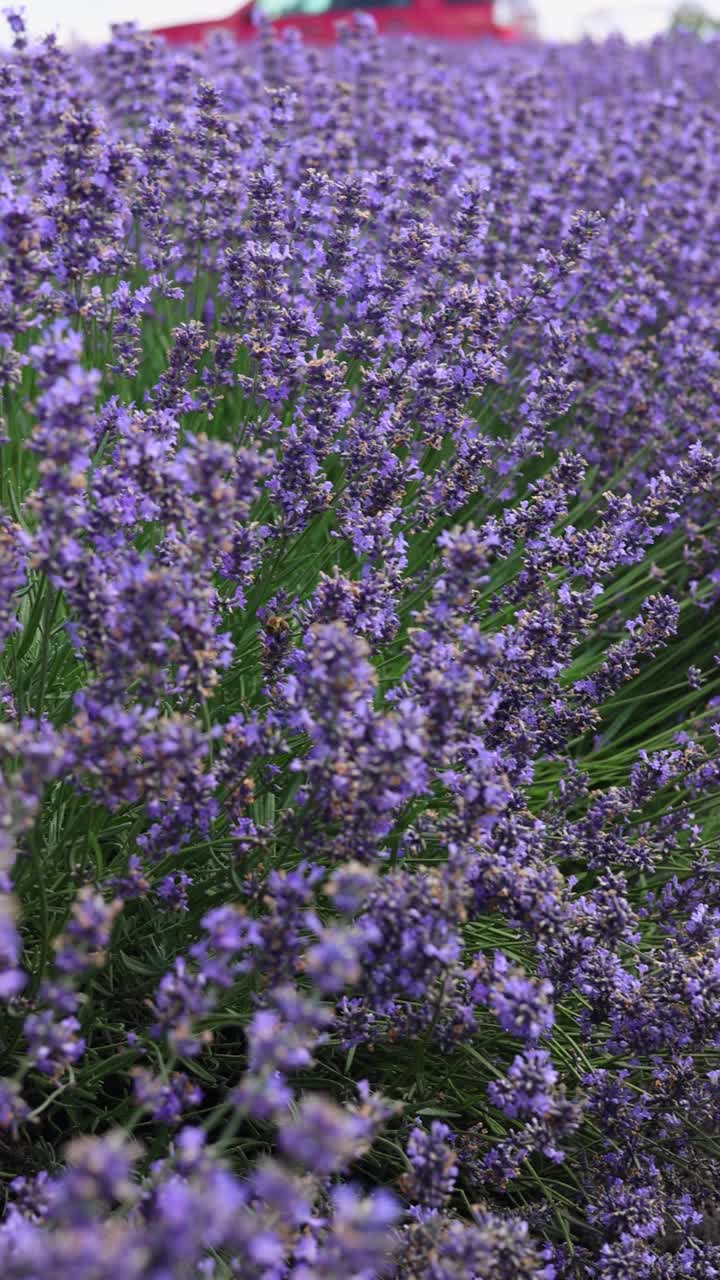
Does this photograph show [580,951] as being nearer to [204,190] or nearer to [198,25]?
[204,190]

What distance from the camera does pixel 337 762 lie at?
6.30 feet

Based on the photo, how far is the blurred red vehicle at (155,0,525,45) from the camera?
40.3 ft

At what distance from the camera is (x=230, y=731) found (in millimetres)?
2148

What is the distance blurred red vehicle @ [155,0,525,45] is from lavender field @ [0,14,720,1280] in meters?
9.10

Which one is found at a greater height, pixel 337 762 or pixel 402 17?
pixel 402 17

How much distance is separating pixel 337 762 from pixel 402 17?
15022 mm

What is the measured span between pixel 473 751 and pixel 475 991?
1.71ft

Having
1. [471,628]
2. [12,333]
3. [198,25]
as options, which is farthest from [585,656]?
[198,25]

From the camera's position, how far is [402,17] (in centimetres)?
1456

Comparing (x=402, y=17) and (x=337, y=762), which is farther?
(x=402, y=17)

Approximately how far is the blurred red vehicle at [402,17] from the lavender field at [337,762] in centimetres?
910

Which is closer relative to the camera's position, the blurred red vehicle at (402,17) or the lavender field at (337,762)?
the lavender field at (337,762)

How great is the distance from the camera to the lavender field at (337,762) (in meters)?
1.79

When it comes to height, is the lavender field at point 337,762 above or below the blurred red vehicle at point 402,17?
below
